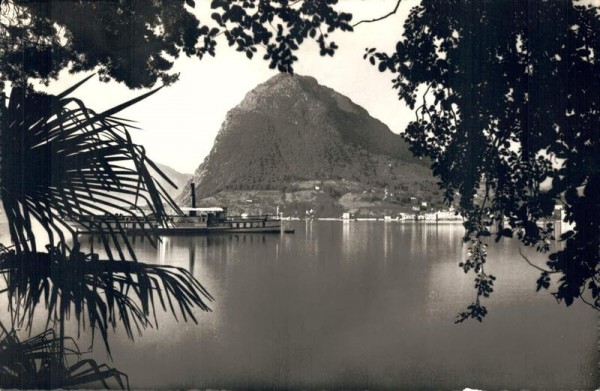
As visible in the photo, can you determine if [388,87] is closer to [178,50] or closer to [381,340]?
[178,50]

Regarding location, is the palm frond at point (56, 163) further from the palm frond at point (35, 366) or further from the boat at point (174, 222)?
the palm frond at point (35, 366)

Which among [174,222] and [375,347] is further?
[375,347]

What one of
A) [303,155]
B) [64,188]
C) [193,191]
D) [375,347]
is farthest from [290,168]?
[64,188]

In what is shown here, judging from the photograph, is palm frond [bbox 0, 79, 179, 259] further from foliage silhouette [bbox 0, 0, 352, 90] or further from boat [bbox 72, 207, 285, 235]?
foliage silhouette [bbox 0, 0, 352, 90]

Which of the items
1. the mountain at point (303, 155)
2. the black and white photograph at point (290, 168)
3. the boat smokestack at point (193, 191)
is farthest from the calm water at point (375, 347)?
the mountain at point (303, 155)

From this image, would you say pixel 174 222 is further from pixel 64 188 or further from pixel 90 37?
pixel 90 37
